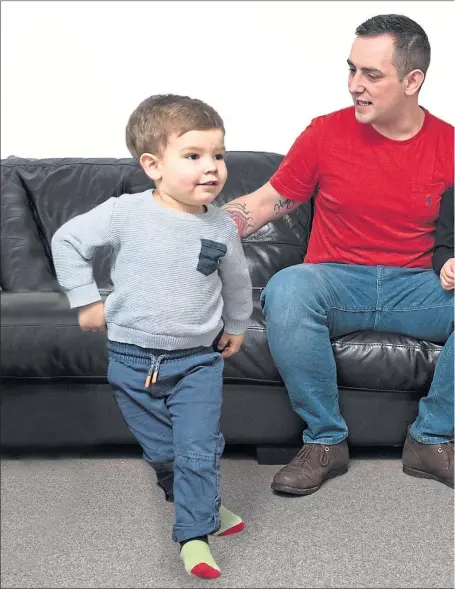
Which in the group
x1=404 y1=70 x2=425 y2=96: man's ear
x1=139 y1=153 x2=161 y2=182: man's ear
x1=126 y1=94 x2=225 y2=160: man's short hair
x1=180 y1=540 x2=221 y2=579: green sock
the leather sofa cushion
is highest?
x1=404 y1=70 x2=425 y2=96: man's ear

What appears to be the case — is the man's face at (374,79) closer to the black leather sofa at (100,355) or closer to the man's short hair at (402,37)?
the man's short hair at (402,37)

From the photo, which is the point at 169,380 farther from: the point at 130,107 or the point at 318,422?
the point at 130,107

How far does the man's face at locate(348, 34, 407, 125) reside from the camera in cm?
155

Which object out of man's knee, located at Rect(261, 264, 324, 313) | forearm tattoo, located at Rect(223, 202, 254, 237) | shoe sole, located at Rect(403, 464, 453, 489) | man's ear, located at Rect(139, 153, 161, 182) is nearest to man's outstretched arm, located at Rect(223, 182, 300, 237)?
forearm tattoo, located at Rect(223, 202, 254, 237)

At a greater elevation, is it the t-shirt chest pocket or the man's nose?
the man's nose

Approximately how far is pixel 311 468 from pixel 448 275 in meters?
0.43

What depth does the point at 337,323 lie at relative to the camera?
1538 mm

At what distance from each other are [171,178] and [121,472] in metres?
0.41

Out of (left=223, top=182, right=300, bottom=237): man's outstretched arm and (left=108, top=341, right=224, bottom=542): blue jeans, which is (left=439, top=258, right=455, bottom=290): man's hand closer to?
(left=223, top=182, right=300, bottom=237): man's outstretched arm

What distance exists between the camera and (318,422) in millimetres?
1512

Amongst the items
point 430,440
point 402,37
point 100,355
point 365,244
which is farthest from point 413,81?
point 100,355

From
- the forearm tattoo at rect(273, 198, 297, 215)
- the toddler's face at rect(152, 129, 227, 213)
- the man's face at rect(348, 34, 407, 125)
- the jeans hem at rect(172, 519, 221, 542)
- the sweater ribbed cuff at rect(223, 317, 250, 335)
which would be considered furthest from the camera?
the forearm tattoo at rect(273, 198, 297, 215)

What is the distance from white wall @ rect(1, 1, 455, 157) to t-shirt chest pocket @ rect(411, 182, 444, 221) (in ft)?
2.15

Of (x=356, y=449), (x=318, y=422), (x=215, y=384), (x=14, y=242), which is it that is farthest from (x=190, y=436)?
(x=14, y=242)
